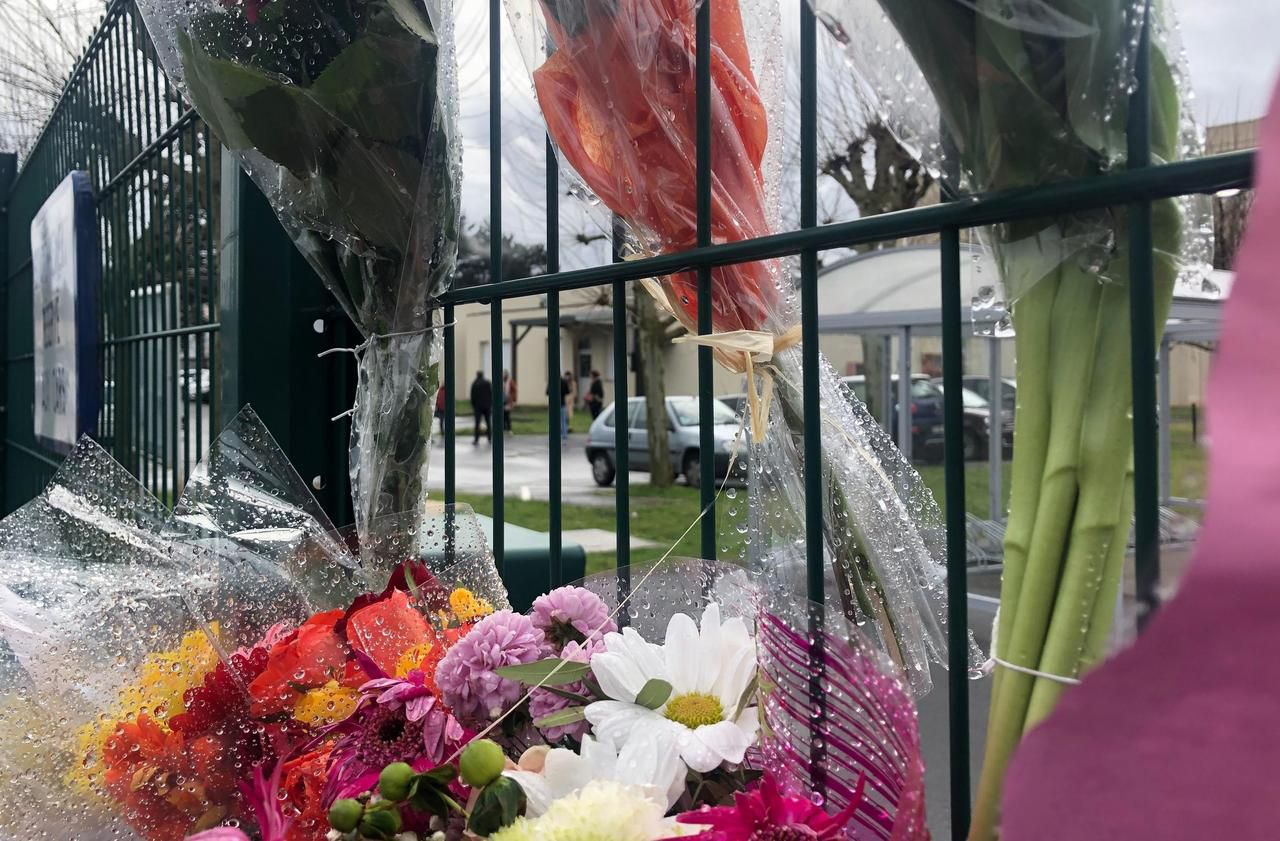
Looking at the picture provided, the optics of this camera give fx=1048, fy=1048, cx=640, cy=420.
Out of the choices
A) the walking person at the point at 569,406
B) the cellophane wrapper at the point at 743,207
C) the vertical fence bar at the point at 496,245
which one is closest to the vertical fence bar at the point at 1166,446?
the cellophane wrapper at the point at 743,207

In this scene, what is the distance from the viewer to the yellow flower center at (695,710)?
898 mm

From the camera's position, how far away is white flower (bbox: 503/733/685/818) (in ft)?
2.69

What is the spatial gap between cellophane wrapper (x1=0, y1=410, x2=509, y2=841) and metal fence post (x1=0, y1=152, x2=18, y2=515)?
7239 millimetres

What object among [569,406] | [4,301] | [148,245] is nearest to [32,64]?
[4,301]

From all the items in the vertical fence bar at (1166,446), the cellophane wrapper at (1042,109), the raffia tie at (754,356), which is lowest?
the vertical fence bar at (1166,446)

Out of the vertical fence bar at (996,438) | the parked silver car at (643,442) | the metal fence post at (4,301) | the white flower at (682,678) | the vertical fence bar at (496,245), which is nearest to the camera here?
the white flower at (682,678)

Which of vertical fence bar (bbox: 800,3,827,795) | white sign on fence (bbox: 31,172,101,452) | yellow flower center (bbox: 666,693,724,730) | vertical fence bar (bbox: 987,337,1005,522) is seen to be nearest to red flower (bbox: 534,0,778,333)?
vertical fence bar (bbox: 800,3,827,795)

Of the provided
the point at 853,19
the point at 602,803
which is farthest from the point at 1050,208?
the point at 602,803

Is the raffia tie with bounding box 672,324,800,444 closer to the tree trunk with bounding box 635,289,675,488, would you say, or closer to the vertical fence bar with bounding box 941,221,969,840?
the vertical fence bar with bounding box 941,221,969,840

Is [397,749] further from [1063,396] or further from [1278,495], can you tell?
[1278,495]

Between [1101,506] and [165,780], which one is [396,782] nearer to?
[165,780]

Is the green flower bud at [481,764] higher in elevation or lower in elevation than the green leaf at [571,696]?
lower

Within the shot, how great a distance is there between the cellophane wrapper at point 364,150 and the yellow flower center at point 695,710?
3.11 feet

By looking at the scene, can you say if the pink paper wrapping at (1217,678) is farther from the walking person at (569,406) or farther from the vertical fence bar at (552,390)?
the walking person at (569,406)
